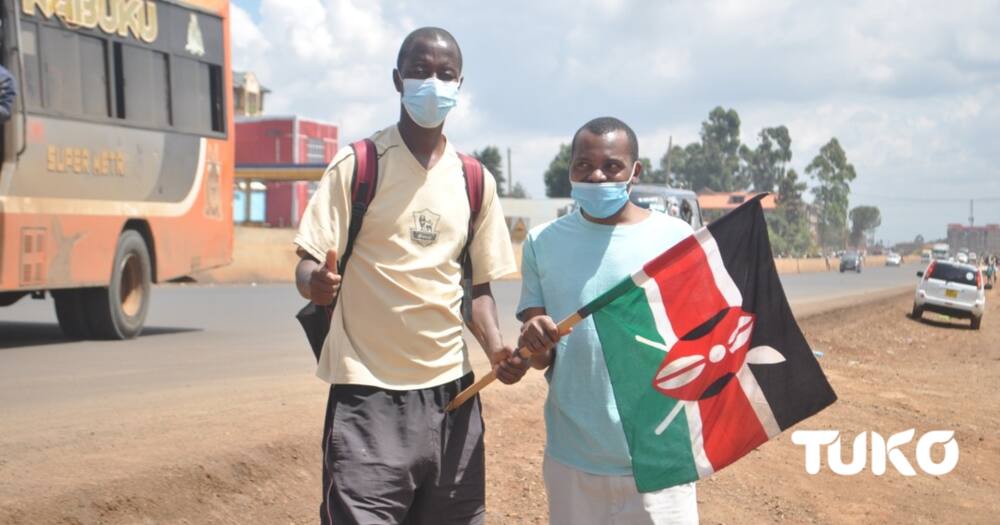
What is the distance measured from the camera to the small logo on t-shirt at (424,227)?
389 centimetres

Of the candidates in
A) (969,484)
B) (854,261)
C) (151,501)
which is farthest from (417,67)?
(854,261)

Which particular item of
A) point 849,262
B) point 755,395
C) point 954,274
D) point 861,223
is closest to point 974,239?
point 861,223

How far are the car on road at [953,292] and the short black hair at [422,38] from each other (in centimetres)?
Result: 2825

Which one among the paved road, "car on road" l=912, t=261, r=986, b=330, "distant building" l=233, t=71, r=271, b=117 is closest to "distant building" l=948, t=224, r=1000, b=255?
"distant building" l=233, t=71, r=271, b=117

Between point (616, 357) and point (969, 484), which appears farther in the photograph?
point (969, 484)

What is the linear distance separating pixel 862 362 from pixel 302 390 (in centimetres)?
1039

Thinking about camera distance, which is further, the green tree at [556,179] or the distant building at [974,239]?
the distant building at [974,239]

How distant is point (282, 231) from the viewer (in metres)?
41.6

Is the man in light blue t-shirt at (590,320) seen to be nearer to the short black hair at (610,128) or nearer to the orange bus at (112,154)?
the short black hair at (610,128)

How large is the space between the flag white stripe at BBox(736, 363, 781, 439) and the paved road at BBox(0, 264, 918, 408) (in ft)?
19.1

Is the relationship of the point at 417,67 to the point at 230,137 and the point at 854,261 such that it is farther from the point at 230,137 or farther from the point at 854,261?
the point at 854,261

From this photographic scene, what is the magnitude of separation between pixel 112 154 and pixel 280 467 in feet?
25.2

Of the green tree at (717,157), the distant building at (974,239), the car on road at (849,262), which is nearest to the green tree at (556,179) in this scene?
the car on road at (849,262)

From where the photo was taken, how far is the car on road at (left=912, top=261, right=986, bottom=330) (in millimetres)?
30125
